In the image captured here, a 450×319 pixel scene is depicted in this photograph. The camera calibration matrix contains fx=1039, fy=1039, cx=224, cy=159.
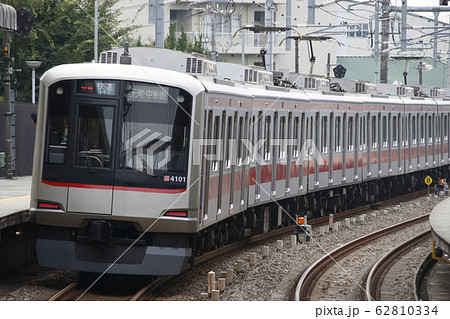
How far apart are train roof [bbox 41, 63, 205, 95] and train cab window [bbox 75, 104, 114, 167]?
0.38 metres

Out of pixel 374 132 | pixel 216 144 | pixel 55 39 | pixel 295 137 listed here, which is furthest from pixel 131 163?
pixel 55 39

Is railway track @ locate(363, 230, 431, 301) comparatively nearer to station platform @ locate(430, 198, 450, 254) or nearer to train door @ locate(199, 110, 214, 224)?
station platform @ locate(430, 198, 450, 254)

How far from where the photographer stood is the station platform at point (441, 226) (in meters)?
12.8

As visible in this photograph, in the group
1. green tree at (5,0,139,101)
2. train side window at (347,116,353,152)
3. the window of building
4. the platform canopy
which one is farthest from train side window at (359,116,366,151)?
the platform canopy

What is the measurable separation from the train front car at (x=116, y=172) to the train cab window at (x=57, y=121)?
0.04ft

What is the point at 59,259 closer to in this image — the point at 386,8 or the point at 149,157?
the point at 149,157

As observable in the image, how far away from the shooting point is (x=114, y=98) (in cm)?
1215

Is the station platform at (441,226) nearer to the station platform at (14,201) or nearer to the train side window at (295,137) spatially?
the train side window at (295,137)

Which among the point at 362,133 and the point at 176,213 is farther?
the point at 362,133

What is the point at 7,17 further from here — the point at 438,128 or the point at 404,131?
the point at 438,128

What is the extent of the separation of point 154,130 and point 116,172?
658mm

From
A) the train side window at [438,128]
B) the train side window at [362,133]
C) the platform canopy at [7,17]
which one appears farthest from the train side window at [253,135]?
the train side window at [438,128]

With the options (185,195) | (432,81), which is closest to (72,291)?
(185,195)

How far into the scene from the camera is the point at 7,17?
1875cm
